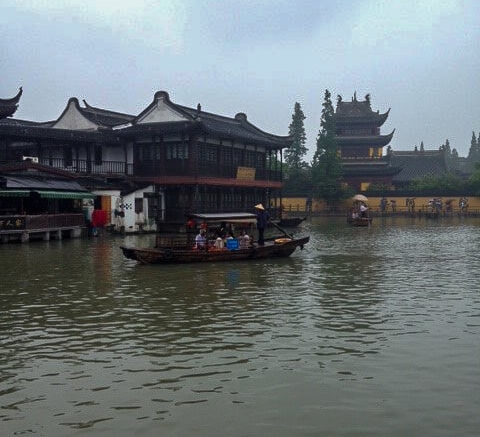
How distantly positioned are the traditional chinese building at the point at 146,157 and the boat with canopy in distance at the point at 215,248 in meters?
13.2

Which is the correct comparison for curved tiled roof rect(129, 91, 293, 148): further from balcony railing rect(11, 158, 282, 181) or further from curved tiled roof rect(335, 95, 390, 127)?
curved tiled roof rect(335, 95, 390, 127)

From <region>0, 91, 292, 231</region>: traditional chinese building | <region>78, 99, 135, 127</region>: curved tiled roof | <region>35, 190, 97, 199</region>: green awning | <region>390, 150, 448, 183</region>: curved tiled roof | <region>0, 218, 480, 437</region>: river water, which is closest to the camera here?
<region>0, 218, 480, 437</region>: river water

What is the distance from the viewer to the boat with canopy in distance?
18.5 meters

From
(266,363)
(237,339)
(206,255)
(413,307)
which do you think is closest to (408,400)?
(266,363)

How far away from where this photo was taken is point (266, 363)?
8000mm

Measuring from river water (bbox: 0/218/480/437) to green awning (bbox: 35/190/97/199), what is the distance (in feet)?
38.8

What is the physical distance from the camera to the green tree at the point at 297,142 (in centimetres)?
6869

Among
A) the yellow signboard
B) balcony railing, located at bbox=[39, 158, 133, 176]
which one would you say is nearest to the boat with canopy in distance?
balcony railing, located at bbox=[39, 158, 133, 176]

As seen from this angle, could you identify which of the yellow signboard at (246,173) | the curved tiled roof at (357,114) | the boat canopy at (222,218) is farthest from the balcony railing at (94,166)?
the curved tiled roof at (357,114)

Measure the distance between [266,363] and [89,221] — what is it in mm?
25120

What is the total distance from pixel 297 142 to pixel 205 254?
2018 inches

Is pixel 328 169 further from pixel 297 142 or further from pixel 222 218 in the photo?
pixel 222 218

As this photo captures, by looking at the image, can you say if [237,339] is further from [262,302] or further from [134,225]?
[134,225]

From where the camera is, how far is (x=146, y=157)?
3759 centimetres
